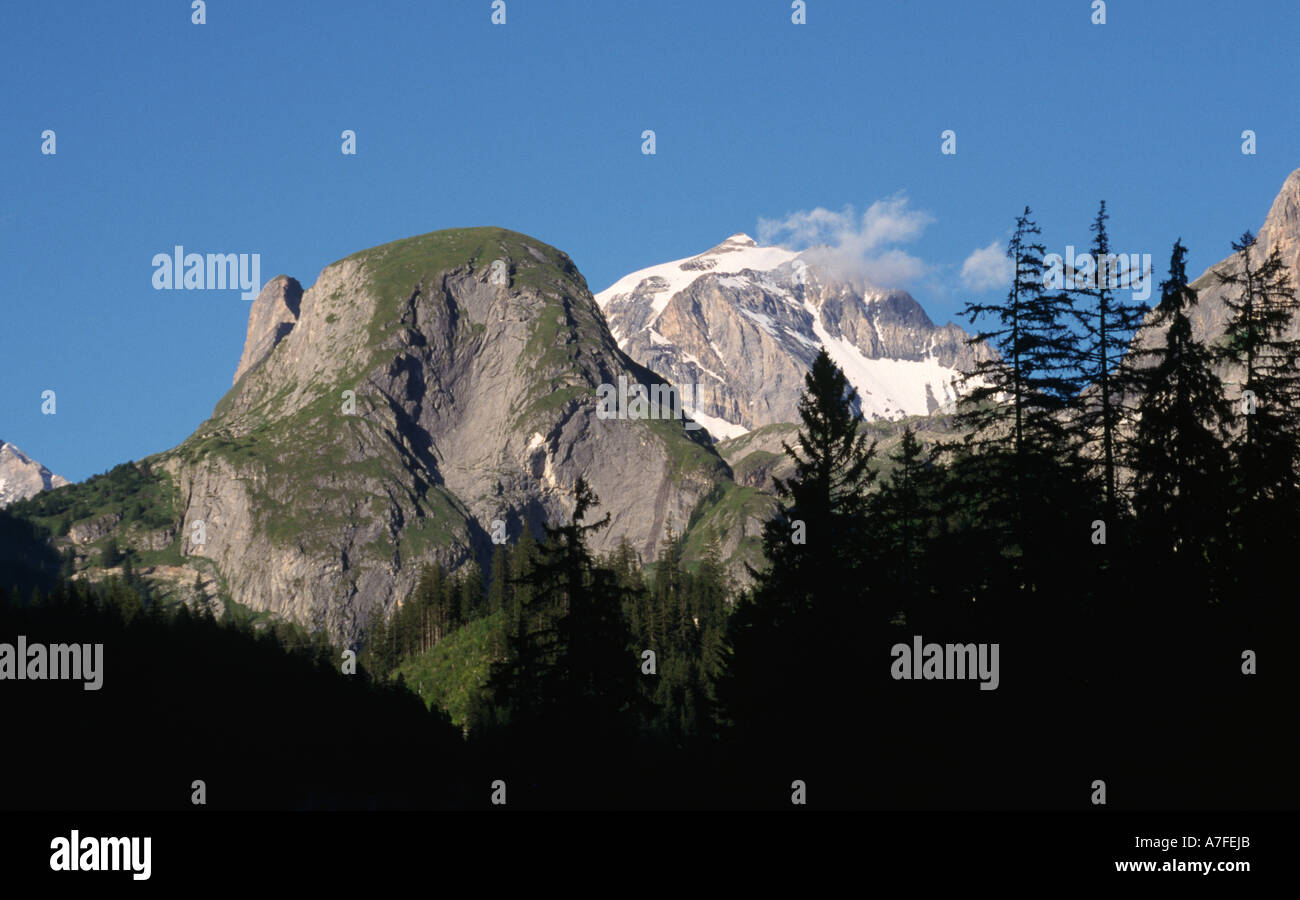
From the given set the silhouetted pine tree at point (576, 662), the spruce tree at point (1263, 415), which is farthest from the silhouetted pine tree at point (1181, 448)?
the silhouetted pine tree at point (576, 662)

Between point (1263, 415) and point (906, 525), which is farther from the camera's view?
point (906, 525)

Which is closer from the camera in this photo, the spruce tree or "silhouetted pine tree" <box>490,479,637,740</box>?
the spruce tree

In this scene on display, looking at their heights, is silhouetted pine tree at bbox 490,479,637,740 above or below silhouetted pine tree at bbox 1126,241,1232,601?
below

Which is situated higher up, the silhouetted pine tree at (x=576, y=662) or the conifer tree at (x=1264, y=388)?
the conifer tree at (x=1264, y=388)

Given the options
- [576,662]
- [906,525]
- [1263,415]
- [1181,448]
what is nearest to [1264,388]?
[1263,415]

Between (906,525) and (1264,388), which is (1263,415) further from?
(906,525)

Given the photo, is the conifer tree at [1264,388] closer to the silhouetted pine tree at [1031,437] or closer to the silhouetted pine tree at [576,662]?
the silhouetted pine tree at [1031,437]

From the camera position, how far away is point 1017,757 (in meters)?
44.3

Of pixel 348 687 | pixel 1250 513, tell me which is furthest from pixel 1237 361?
pixel 348 687

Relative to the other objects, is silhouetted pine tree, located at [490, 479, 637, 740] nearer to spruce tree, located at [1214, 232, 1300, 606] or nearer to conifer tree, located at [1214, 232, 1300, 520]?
spruce tree, located at [1214, 232, 1300, 606]

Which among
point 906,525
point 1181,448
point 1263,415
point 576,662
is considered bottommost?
point 576,662

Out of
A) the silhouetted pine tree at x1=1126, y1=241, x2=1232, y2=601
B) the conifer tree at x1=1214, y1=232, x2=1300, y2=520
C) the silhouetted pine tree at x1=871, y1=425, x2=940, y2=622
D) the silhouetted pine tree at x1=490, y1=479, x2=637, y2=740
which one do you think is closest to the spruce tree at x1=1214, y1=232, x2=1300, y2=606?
the conifer tree at x1=1214, y1=232, x2=1300, y2=520
